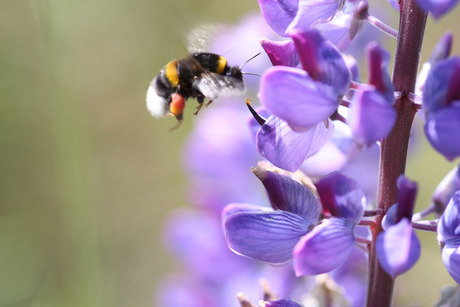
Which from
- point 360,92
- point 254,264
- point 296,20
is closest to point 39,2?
point 254,264

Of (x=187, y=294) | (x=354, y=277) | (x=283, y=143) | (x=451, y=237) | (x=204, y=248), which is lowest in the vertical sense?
(x=187, y=294)

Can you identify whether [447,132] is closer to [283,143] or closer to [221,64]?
[283,143]

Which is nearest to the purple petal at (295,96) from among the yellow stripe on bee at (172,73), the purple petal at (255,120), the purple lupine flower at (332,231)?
the purple lupine flower at (332,231)

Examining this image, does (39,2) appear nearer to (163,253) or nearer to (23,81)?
(23,81)

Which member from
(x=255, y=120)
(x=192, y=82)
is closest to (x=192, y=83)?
(x=192, y=82)

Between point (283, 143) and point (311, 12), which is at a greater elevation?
point (311, 12)

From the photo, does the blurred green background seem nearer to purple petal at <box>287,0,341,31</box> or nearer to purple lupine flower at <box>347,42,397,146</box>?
purple petal at <box>287,0,341,31</box>
